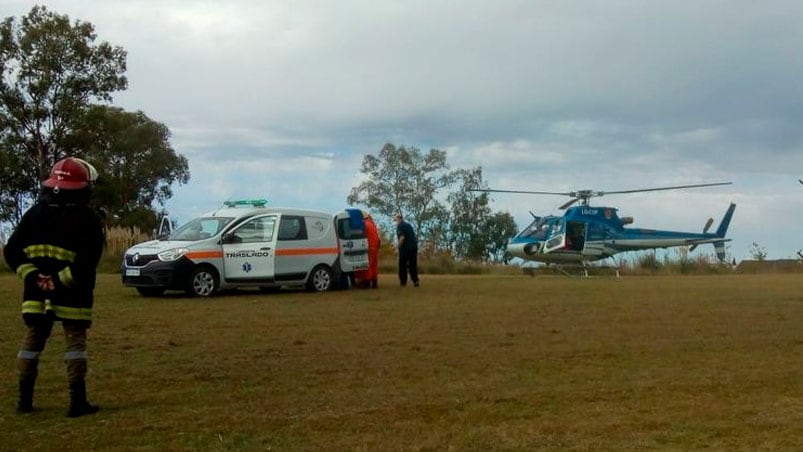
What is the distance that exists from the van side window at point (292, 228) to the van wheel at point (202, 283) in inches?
65.2

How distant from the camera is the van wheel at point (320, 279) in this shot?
2081 cm

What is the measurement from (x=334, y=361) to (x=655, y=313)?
722 cm

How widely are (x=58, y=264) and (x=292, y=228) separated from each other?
43.3 ft

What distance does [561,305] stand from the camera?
17.1 meters

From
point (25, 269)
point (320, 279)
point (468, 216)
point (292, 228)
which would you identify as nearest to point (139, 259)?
point (292, 228)

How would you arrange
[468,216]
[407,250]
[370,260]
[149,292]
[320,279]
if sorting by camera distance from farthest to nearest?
[468,216] < [407,250] < [370,260] < [320,279] < [149,292]

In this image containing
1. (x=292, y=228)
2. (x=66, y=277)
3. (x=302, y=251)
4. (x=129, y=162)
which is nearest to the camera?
(x=66, y=277)

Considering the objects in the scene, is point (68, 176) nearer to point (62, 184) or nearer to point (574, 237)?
point (62, 184)

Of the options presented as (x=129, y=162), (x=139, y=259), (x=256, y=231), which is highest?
(x=129, y=162)

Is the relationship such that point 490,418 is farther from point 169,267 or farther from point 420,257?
point 420,257

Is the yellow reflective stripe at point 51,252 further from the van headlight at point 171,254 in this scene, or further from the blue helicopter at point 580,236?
the blue helicopter at point 580,236

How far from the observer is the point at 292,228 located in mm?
20375

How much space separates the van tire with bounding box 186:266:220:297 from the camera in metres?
18.8

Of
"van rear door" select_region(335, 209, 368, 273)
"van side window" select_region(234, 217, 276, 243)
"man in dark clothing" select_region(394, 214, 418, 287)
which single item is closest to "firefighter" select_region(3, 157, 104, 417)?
"van side window" select_region(234, 217, 276, 243)
